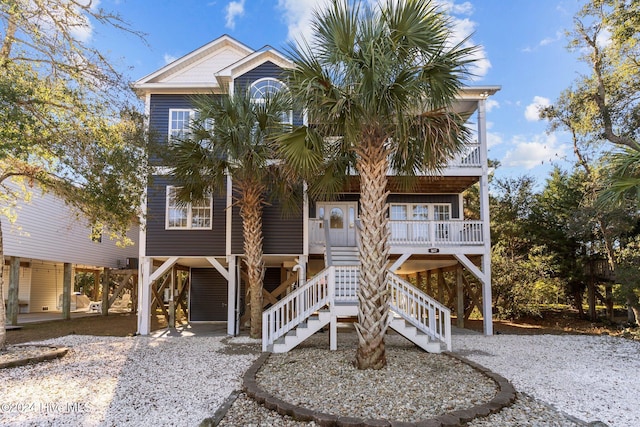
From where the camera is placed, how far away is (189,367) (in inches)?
313

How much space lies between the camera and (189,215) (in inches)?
526

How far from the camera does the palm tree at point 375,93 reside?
6602 millimetres

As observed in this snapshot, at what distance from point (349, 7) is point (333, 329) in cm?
657

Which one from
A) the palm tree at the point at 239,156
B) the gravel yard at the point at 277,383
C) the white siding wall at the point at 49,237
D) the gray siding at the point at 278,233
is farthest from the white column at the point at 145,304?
the white siding wall at the point at 49,237

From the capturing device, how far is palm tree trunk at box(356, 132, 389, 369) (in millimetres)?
6996

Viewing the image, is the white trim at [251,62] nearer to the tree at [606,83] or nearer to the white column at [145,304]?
the white column at [145,304]

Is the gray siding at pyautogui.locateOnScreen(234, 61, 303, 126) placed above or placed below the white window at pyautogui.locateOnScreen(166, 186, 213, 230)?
above

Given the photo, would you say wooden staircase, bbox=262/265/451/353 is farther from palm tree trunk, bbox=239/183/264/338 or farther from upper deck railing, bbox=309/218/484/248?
upper deck railing, bbox=309/218/484/248

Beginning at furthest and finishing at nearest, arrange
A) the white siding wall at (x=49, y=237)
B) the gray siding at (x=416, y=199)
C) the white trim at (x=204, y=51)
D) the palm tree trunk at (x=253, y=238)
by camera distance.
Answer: the white siding wall at (x=49, y=237)
the gray siding at (x=416, y=199)
the white trim at (x=204, y=51)
the palm tree trunk at (x=253, y=238)

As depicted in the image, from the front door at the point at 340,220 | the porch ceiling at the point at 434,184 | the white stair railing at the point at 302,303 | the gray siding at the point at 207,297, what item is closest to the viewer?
the white stair railing at the point at 302,303

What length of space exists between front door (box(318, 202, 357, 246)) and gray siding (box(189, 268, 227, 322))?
18.3 ft

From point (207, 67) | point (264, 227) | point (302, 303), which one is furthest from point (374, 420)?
point (207, 67)

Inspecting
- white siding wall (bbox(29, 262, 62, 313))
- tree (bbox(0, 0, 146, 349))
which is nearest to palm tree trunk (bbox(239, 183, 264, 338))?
tree (bbox(0, 0, 146, 349))

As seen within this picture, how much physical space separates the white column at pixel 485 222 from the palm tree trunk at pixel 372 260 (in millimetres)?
7244
